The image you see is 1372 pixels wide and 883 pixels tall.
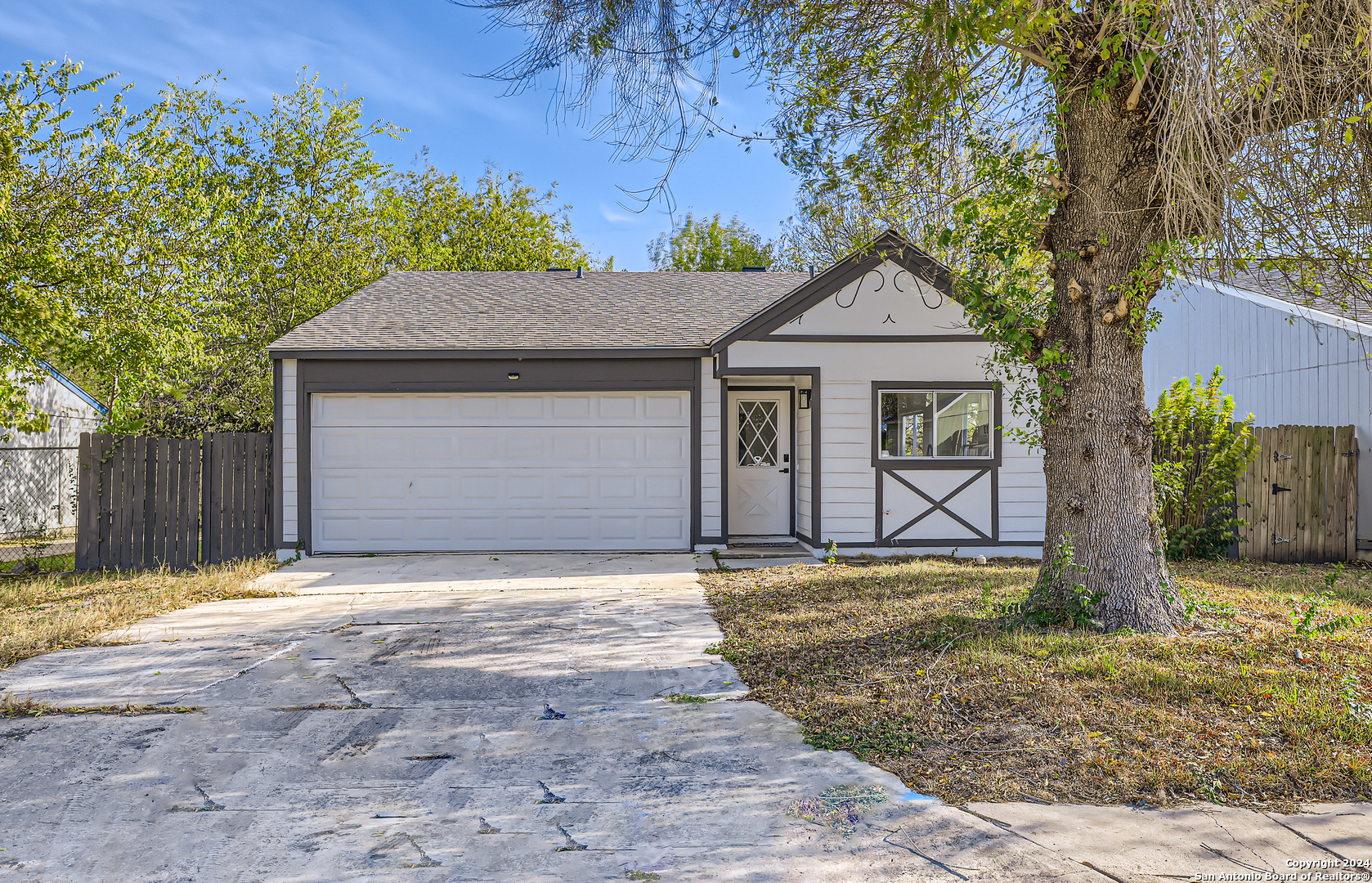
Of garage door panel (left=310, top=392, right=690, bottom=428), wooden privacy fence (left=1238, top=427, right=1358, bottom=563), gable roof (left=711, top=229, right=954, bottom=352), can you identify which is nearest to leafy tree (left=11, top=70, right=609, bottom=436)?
garage door panel (left=310, top=392, right=690, bottom=428)

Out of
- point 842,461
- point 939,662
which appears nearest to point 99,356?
point 842,461

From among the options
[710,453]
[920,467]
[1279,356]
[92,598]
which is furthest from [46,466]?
[1279,356]

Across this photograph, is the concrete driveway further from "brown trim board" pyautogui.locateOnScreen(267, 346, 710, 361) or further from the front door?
the front door

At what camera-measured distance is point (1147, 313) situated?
532cm

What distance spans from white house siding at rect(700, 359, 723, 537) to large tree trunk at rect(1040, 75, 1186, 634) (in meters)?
5.41

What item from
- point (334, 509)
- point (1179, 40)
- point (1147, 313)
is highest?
point (1179, 40)

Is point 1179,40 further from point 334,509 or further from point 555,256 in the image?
point 555,256

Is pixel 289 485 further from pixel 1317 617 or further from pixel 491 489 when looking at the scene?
pixel 1317 617

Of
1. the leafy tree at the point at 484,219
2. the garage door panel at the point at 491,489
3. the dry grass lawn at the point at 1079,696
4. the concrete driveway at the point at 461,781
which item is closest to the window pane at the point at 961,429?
the garage door panel at the point at 491,489

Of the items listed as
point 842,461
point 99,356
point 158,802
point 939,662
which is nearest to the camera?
point 158,802

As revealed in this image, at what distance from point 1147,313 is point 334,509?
9180 millimetres

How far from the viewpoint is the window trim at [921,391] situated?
32.8ft

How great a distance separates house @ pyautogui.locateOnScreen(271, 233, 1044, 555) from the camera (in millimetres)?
10000

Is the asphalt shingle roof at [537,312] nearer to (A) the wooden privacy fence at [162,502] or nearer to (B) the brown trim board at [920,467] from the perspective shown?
(A) the wooden privacy fence at [162,502]
